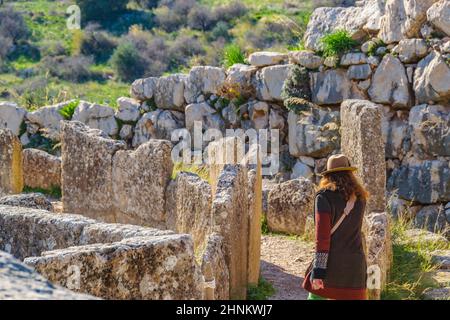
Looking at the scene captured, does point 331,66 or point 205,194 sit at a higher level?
point 331,66

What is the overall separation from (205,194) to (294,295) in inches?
38.7

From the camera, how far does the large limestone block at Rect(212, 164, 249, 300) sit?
23.6ft

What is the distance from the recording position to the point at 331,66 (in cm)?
1402

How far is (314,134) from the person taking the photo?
46.0 ft

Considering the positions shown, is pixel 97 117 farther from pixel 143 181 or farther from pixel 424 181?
pixel 143 181

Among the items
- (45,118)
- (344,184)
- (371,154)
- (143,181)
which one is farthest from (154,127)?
(344,184)

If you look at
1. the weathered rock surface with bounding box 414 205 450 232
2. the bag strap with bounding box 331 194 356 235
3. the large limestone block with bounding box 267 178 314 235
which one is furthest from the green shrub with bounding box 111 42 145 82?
the bag strap with bounding box 331 194 356 235

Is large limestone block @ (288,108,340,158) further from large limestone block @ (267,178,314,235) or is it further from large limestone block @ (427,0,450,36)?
large limestone block @ (267,178,314,235)

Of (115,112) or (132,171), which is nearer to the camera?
(132,171)

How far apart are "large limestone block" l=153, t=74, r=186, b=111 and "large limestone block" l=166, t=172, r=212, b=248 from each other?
254 inches

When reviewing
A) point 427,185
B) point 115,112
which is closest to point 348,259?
point 427,185

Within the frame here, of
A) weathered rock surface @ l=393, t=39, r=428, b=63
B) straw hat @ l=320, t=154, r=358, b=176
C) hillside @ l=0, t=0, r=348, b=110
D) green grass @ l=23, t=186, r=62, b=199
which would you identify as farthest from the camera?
hillside @ l=0, t=0, r=348, b=110

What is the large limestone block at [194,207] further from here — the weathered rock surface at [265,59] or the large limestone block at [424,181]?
the weathered rock surface at [265,59]

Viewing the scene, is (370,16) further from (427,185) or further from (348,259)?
(348,259)
